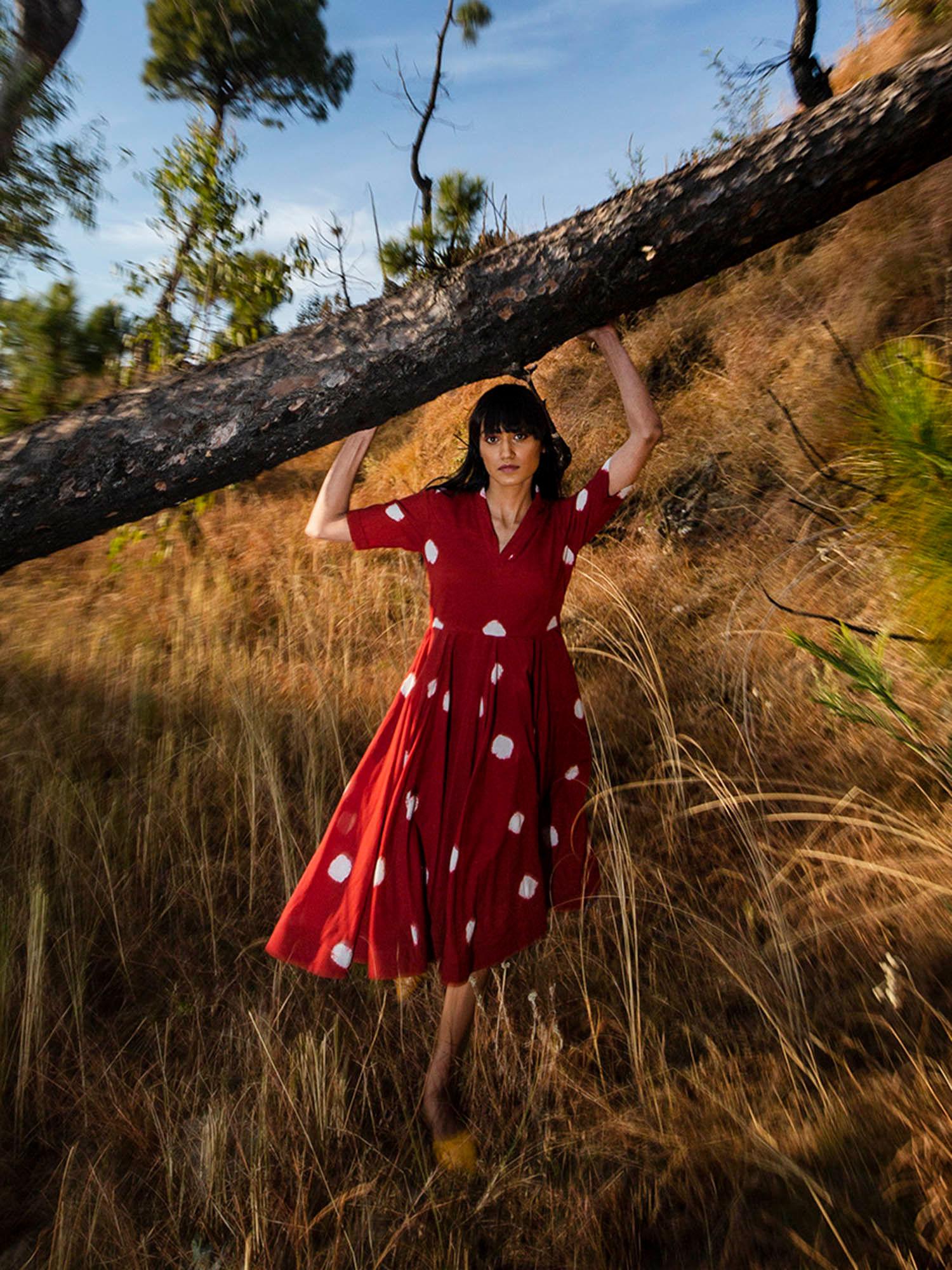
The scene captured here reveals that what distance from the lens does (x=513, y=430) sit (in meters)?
1.57

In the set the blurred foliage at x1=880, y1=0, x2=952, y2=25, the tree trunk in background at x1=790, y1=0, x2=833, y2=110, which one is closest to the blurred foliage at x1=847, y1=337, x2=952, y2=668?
the tree trunk in background at x1=790, y1=0, x2=833, y2=110

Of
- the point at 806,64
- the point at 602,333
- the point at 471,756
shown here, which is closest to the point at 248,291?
the point at 602,333

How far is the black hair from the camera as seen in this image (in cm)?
156

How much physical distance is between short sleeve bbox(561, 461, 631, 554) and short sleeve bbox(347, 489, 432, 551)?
32 cm

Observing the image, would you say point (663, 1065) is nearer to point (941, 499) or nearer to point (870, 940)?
point (870, 940)

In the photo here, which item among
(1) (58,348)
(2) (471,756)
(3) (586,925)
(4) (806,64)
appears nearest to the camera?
(2) (471,756)

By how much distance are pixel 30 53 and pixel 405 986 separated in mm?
4114

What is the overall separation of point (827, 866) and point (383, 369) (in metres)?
1.71

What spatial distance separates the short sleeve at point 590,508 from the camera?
1625mm

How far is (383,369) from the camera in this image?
1816mm

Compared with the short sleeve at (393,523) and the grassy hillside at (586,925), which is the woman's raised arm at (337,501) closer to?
the short sleeve at (393,523)

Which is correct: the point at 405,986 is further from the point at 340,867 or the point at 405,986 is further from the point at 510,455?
the point at 510,455

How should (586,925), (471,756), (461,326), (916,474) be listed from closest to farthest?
(916,474)
(471,756)
(461,326)
(586,925)

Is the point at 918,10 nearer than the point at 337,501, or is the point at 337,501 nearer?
the point at 337,501
